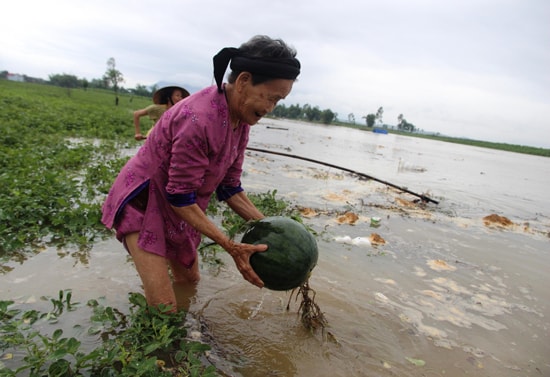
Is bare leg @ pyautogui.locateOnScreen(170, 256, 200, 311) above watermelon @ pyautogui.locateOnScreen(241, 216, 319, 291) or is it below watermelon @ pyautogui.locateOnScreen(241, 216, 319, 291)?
below

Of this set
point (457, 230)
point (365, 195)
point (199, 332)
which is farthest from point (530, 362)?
point (365, 195)

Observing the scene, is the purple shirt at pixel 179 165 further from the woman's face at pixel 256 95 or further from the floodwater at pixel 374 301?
the floodwater at pixel 374 301

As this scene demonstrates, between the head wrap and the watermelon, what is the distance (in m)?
1.03

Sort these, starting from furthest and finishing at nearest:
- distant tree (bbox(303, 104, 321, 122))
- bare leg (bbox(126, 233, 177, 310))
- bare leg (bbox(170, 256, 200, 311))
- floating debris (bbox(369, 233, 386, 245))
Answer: distant tree (bbox(303, 104, 321, 122)), floating debris (bbox(369, 233, 386, 245)), bare leg (bbox(170, 256, 200, 311)), bare leg (bbox(126, 233, 177, 310))

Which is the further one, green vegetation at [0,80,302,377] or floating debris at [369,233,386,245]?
floating debris at [369,233,386,245]

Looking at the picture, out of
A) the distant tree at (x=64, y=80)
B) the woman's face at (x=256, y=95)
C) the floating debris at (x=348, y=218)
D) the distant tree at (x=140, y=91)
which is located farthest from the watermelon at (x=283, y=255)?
the distant tree at (x=64, y=80)

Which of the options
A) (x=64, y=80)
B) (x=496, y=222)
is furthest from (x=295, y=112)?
(x=496, y=222)

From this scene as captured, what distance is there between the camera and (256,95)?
2.36m

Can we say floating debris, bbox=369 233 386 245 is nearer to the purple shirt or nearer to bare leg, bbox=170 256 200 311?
bare leg, bbox=170 256 200 311

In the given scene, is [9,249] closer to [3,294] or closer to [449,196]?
[3,294]

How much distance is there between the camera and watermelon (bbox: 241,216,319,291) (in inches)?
97.7

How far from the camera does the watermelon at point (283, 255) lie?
248cm

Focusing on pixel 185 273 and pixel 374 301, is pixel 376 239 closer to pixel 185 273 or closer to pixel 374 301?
pixel 374 301

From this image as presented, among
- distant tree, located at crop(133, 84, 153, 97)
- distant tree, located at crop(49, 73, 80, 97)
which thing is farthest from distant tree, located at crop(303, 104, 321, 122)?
distant tree, located at crop(49, 73, 80, 97)
